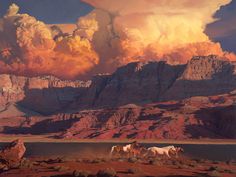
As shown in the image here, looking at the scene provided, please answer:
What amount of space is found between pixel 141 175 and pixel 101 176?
3595mm

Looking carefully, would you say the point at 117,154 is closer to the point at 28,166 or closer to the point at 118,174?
the point at 28,166

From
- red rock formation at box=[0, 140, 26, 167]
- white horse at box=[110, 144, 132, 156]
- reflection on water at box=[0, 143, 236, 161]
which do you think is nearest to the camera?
red rock formation at box=[0, 140, 26, 167]

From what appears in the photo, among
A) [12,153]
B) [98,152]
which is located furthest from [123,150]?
[98,152]

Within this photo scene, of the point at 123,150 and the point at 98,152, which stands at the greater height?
the point at 123,150

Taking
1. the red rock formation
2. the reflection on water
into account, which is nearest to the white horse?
the reflection on water

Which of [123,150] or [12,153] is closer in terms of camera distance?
[12,153]

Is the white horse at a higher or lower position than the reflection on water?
higher

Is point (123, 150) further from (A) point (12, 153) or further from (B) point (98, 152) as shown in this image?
(B) point (98, 152)

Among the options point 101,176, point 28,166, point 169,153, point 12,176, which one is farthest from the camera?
point 169,153

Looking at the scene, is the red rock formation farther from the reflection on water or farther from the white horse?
the reflection on water

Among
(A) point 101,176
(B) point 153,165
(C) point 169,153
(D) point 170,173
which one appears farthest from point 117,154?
(A) point 101,176

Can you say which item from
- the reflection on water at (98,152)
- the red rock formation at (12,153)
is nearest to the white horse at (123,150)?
the reflection on water at (98,152)

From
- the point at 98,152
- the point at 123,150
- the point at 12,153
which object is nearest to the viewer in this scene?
the point at 12,153

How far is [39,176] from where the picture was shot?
35656 mm
